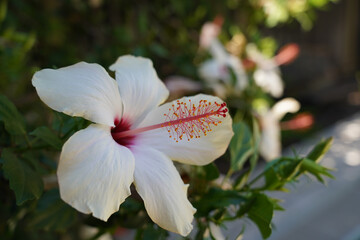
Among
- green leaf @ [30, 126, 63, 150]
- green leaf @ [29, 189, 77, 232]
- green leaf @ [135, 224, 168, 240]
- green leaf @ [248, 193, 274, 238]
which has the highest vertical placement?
green leaf @ [30, 126, 63, 150]

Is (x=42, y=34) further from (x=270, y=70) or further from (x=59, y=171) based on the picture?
(x=59, y=171)

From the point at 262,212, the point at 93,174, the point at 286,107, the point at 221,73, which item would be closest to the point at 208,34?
the point at 221,73

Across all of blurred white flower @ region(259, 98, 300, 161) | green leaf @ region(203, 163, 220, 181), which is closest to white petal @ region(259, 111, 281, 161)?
blurred white flower @ region(259, 98, 300, 161)

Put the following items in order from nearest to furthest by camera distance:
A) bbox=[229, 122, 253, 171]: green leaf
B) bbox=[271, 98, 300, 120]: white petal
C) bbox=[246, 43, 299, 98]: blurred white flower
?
bbox=[229, 122, 253, 171]: green leaf
bbox=[271, 98, 300, 120]: white petal
bbox=[246, 43, 299, 98]: blurred white flower

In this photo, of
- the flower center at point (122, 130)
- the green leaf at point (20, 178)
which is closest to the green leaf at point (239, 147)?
the flower center at point (122, 130)

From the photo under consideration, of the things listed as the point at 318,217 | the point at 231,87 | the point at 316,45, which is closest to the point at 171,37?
the point at 231,87

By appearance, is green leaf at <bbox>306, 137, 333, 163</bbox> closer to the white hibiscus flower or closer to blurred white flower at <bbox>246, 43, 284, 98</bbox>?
the white hibiscus flower
